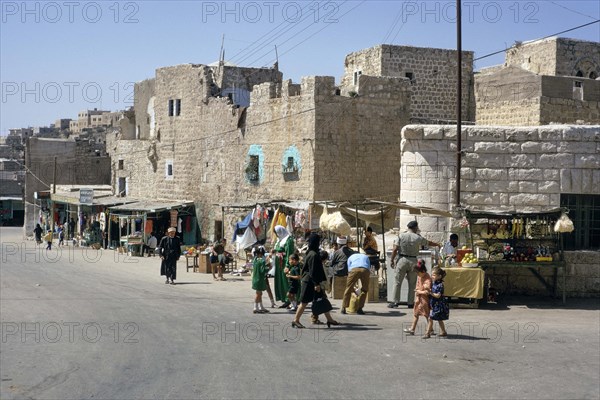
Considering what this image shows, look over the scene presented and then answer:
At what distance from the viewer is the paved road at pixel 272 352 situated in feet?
27.4

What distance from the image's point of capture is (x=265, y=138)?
25016mm

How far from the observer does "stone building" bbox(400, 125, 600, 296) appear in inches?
591

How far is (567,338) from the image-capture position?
11328 mm

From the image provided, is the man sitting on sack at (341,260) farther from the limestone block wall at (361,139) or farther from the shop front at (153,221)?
the shop front at (153,221)

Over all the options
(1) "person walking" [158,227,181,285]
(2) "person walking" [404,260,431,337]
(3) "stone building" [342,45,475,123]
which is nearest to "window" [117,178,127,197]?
(3) "stone building" [342,45,475,123]

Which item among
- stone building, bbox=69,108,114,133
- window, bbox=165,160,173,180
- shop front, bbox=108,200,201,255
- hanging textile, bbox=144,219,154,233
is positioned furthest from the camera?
stone building, bbox=69,108,114,133

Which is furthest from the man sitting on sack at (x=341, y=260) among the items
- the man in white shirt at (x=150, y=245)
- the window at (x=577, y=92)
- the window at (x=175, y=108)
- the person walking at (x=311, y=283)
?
the window at (x=175, y=108)

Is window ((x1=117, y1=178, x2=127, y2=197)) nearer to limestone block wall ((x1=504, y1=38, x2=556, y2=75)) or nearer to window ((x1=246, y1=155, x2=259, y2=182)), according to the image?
window ((x1=246, y1=155, x2=259, y2=182))

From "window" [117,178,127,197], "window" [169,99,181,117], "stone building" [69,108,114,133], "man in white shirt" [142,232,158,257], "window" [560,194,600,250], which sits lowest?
"man in white shirt" [142,232,158,257]

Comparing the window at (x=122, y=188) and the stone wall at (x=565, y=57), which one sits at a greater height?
the stone wall at (x=565, y=57)

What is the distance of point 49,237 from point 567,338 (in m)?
24.9

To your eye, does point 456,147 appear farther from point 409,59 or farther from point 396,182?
point 409,59

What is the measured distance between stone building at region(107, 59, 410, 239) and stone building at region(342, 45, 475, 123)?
10.8 feet

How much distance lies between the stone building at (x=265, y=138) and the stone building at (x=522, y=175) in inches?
283
